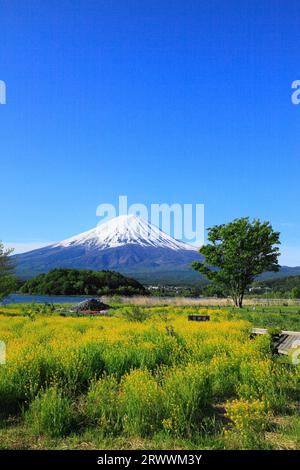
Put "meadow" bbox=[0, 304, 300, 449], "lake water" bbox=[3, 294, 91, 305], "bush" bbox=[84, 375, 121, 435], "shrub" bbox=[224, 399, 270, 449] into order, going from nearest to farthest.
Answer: "shrub" bbox=[224, 399, 270, 449] → "meadow" bbox=[0, 304, 300, 449] → "bush" bbox=[84, 375, 121, 435] → "lake water" bbox=[3, 294, 91, 305]

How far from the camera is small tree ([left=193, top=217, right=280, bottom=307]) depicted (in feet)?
132

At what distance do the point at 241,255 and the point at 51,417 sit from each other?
34.3 meters

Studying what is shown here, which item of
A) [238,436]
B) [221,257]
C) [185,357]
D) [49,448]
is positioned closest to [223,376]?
[185,357]

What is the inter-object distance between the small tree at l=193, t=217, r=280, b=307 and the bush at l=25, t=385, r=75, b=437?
33631 mm

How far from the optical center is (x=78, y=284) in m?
80.3

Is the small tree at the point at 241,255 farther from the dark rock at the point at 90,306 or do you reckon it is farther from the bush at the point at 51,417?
the bush at the point at 51,417

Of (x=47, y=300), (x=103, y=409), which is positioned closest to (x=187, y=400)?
(x=103, y=409)

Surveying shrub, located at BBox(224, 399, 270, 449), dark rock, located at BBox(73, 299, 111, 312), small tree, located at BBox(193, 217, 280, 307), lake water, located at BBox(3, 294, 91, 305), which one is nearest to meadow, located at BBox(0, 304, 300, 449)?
shrub, located at BBox(224, 399, 270, 449)

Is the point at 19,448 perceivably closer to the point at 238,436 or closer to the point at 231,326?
the point at 238,436

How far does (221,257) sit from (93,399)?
115 ft

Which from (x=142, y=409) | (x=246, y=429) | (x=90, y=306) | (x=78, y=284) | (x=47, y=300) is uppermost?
(x=78, y=284)

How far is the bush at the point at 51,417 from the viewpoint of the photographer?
6961 millimetres

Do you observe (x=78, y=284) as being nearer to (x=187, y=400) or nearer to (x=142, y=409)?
(x=187, y=400)

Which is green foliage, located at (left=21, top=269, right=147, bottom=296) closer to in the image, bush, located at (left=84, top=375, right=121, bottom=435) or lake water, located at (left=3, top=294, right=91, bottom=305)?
lake water, located at (left=3, top=294, right=91, bottom=305)
